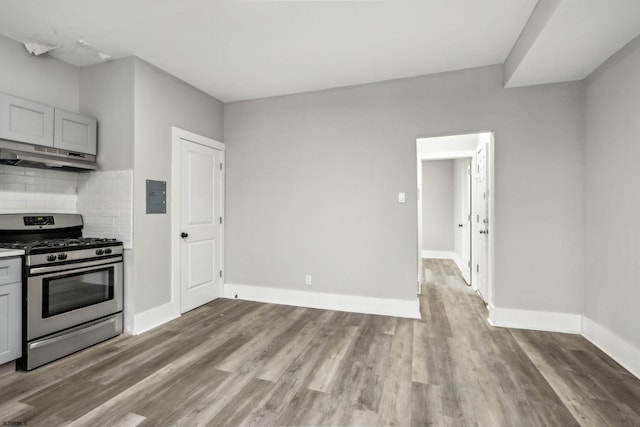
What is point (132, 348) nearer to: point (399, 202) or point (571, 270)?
point (399, 202)

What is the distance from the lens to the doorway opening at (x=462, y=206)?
12.3ft

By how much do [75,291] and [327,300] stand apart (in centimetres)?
260

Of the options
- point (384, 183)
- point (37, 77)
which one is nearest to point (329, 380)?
point (384, 183)

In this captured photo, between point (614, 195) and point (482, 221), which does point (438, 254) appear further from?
point (614, 195)

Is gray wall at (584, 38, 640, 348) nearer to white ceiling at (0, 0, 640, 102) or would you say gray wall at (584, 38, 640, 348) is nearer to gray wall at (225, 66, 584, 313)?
gray wall at (225, 66, 584, 313)

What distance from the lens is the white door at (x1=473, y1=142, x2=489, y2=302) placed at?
12.4ft

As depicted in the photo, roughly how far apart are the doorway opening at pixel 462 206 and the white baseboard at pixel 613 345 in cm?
83

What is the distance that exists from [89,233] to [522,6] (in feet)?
14.7

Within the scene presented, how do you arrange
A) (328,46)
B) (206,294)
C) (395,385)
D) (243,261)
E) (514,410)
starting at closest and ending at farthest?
1. (514,410)
2. (395,385)
3. (328,46)
4. (206,294)
5. (243,261)

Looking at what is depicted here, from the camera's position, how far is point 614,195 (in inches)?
100

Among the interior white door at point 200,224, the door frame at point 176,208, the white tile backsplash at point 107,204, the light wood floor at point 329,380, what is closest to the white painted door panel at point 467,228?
the light wood floor at point 329,380

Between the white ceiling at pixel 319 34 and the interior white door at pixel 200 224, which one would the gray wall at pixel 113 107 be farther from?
the interior white door at pixel 200 224

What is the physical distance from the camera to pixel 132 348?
8.85 feet

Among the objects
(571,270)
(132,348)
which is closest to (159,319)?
(132,348)
